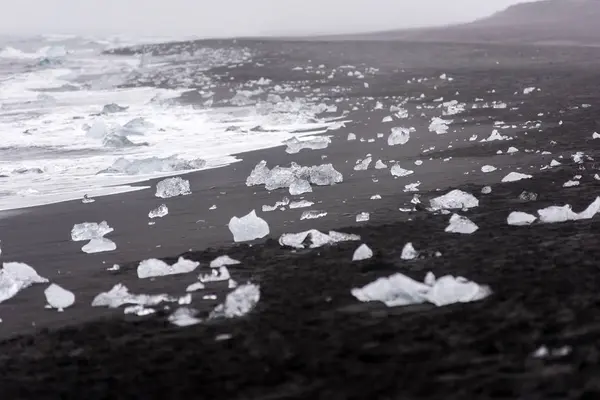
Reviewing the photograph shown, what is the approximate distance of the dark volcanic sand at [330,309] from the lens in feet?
9.96

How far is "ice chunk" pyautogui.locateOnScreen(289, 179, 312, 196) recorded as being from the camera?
6547mm

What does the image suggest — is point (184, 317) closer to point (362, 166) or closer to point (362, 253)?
point (362, 253)

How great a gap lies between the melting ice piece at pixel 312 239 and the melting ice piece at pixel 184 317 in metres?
1.22

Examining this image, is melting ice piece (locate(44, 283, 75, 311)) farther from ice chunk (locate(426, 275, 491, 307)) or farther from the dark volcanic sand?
ice chunk (locate(426, 275, 491, 307))

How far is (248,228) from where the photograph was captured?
516 cm

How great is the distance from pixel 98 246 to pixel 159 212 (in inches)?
39.1

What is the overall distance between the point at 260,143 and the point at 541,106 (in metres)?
5.31

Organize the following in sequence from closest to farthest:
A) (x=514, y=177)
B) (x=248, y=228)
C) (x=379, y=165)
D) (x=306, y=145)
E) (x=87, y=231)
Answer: (x=248, y=228)
(x=87, y=231)
(x=514, y=177)
(x=379, y=165)
(x=306, y=145)

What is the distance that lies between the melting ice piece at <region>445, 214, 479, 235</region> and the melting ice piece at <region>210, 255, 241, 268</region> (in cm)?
158

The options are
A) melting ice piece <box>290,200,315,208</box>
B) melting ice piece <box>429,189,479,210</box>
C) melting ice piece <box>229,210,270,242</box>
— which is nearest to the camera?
melting ice piece <box>229,210,270,242</box>

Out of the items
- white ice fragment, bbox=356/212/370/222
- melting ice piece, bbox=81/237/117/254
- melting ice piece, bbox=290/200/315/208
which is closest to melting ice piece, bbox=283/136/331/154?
melting ice piece, bbox=290/200/315/208

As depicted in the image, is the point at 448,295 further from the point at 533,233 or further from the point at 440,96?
the point at 440,96

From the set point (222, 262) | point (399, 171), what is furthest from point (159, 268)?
point (399, 171)

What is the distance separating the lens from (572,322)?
3354 millimetres
